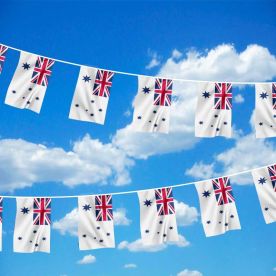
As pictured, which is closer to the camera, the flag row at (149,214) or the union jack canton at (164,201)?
the flag row at (149,214)

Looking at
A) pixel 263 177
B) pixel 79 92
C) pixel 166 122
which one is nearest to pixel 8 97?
pixel 79 92

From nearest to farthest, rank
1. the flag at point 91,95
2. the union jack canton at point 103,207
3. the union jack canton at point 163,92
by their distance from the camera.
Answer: the flag at point 91,95 → the union jack canton at point 163,92 → the union jack canton at point 103,207

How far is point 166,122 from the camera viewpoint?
29.6ft

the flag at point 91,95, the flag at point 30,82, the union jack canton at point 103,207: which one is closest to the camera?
the flag at point 30,82

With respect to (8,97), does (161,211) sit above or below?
below

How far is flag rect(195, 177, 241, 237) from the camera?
29.5ft

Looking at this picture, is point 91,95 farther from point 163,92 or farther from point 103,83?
point 163,92

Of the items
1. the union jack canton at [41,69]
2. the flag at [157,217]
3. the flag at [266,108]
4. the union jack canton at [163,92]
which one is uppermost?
the union jack canton at [41,69]

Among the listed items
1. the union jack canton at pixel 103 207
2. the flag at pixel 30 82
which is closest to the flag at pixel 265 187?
the union jack canton at pixel 103 207

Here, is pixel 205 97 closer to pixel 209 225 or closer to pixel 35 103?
A: pixel 209 225

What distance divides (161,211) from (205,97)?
6.71 ft

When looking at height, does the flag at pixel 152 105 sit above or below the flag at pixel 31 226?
A: above

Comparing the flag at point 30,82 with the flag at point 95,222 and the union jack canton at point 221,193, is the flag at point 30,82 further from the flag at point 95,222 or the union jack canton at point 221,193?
the union jack canton at point 221,193

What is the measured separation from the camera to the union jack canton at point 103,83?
900 centimetres
